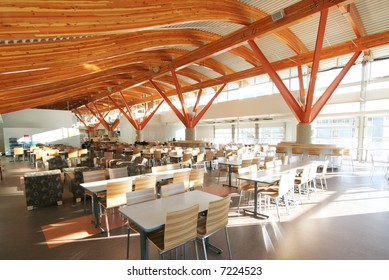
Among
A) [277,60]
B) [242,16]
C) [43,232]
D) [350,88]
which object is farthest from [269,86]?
[43,232]

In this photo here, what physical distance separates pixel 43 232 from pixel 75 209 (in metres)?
1.15

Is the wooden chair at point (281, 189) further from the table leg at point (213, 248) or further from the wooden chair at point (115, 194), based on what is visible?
the wooden chair at point (115, 194)

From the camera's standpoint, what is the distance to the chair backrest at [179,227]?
1.98m

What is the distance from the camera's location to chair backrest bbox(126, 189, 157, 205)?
288 centimetres

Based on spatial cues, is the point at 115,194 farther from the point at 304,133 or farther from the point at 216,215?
the point at 304,133

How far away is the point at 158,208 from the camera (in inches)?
99.9

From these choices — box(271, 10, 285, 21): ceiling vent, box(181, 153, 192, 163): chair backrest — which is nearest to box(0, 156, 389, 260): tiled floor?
box(181, 153, 192, 163): chair backrest

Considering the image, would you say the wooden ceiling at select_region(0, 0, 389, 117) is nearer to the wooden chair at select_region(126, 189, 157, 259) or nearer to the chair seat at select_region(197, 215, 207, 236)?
the wooden chair at select_region(126, 189, 157, 259)

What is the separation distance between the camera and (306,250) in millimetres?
2850

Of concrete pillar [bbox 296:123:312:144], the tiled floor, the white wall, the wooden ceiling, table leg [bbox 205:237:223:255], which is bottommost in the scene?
the tiled floor

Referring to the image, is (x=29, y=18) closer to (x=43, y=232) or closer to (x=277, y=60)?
(x=43, y=232)

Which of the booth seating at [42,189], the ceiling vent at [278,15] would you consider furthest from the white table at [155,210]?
the ceiling vent at [278,15]

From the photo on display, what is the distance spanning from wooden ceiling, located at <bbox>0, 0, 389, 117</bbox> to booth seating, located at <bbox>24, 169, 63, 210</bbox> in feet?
8.95

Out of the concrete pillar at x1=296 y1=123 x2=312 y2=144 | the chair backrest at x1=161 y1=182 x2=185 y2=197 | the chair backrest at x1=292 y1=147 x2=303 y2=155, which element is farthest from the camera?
the chair backrest at x1=292 y1=147 x2=303 y2=155
